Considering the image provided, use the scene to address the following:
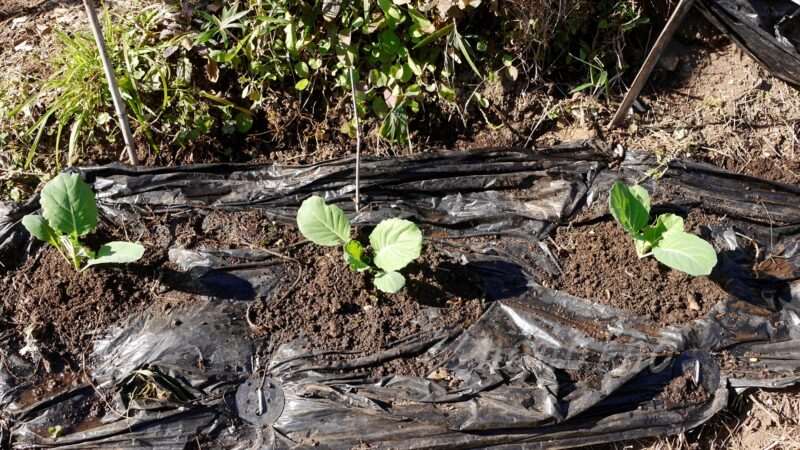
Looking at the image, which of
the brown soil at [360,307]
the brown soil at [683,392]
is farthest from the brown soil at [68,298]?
the brown soil at [683,392]

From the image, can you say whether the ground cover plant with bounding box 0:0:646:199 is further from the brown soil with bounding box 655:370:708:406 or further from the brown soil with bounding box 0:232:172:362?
the brown soil with bounding box 655:370:708:406

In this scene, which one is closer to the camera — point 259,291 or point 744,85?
point 259,291

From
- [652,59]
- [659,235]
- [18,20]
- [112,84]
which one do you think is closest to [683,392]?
[659,235]

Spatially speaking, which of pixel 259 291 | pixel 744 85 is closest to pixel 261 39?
pixel 259 291

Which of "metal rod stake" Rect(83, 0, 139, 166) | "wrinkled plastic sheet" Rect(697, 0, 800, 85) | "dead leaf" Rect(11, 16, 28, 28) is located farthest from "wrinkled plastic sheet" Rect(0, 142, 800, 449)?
"dead leaf" Rect(11, 16, 28, 28)

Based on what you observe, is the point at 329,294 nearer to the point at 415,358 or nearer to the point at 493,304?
the point at 415,358
